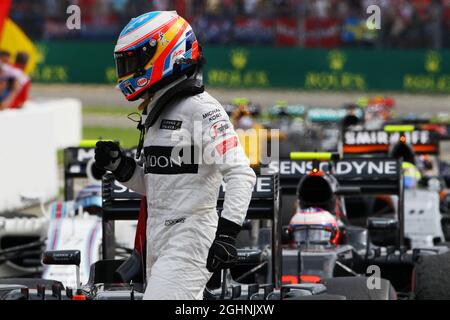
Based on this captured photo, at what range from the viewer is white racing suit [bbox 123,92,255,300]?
5008mm

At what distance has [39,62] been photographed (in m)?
30.6

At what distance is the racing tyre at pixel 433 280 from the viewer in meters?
6.79

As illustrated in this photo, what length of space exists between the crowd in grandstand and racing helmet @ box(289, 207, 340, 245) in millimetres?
19613

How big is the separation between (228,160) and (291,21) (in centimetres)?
2399

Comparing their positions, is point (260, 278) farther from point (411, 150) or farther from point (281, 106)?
point (281, 106)

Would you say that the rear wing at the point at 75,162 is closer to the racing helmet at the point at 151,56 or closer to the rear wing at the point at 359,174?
the rear wing at the point at 359,174

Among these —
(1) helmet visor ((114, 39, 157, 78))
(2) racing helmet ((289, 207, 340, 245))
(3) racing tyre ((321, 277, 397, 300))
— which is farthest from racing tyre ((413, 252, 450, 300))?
(1) helmet visor ((114, 39, 157, 78))

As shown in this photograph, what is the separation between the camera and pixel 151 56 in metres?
5.22

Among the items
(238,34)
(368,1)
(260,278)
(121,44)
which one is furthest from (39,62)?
(121,44)

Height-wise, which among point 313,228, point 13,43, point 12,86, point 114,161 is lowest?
point 313,228

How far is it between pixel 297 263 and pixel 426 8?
20.6 meters

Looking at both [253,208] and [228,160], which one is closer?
[228,160]

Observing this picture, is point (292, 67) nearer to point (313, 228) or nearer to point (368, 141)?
point (368, 141)

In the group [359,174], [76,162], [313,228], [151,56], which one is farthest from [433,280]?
[76,162]
